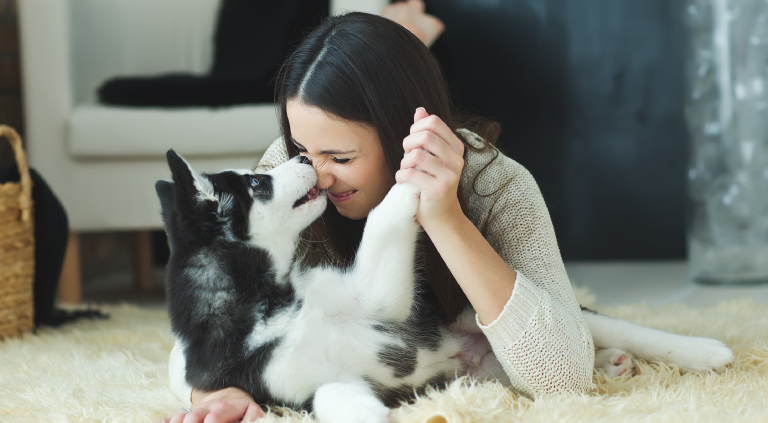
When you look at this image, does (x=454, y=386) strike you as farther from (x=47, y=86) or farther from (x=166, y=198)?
(x=47, y=86)

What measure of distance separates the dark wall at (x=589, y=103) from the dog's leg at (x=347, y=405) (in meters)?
2.32

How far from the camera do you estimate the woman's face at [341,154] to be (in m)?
1.27

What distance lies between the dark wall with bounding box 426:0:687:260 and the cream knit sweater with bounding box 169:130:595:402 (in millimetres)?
1838

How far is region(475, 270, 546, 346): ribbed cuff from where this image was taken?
44.5 inches

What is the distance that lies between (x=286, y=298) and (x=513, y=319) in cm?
38

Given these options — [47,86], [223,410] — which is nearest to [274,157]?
[223,410]

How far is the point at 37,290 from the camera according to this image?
7.13 feet

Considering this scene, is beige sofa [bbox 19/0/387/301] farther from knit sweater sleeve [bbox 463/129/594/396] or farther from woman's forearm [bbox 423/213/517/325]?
woman's forearm [bbox 423/213/517/325]

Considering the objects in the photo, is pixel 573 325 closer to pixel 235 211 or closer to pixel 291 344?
pixel 291 344

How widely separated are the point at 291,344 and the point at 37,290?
1432mm

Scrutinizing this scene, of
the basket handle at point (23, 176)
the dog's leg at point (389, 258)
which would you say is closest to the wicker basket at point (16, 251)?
the basket handle at point (23, 176)

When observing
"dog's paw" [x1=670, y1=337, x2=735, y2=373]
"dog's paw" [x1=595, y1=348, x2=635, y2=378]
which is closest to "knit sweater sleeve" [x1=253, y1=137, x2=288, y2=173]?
"dog's paw" [x1=595, y1=348, x2=635, y2=378]

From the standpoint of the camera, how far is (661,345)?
1353 mm

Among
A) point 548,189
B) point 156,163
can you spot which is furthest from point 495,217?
point 548,189
